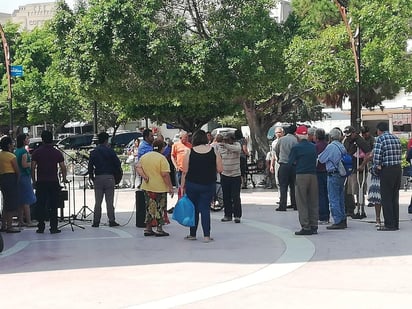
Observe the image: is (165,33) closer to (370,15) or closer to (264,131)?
(264,131)

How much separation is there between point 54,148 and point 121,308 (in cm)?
659

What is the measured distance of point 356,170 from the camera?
14.1 meters

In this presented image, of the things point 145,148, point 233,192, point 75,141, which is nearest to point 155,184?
point 145,148

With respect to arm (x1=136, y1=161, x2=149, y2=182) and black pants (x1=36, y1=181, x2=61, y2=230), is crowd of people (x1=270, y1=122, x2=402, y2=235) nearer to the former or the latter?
arm (x1=136, y1=161, x2=149, y2=182)

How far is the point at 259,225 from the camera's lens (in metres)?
13.5

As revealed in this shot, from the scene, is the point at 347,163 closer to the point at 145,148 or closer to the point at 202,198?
the point at 202,198

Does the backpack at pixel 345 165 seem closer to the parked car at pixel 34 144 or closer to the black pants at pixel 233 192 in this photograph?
the black pants at pixel 233 192

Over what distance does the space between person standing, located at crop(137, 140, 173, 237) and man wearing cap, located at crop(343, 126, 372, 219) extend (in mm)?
3761

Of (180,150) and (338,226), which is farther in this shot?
(180,150)

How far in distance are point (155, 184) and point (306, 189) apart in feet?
8.33

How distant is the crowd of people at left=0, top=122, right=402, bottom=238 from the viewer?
1157 cm

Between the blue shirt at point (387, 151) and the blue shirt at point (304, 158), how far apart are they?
3.53 ft

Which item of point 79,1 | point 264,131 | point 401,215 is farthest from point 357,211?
point 79,1

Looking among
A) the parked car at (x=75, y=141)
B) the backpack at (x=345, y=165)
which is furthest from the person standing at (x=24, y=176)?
the parked car at (x=75, y=141)
